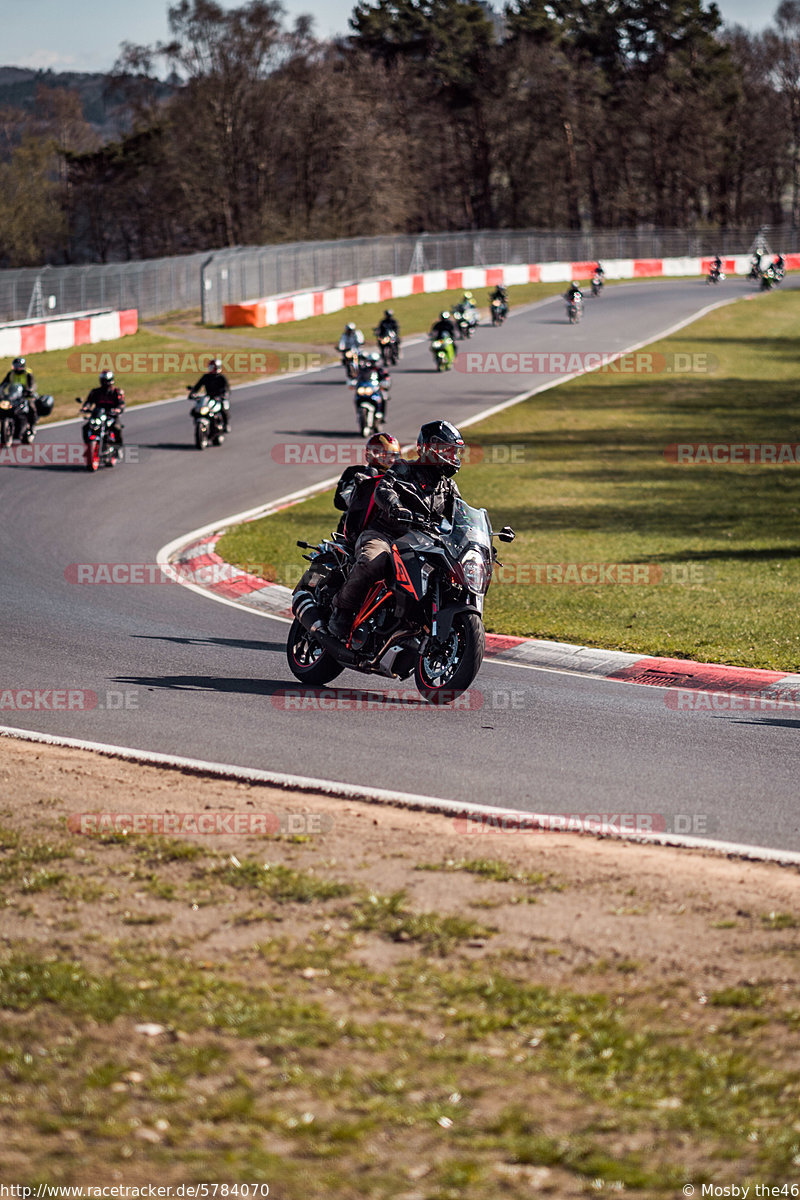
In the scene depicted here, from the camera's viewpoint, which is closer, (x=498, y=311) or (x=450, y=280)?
(x=498, y=311)

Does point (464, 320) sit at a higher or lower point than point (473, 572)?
higher

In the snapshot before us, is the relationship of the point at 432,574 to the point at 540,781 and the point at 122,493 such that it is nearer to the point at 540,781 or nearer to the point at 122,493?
the point at 540,781

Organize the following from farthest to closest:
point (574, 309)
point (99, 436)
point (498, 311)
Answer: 1. point (574, 309)
2. point (498, 311)
3. point (99, 436)

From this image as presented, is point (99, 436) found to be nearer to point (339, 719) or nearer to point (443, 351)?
point (339, 719)

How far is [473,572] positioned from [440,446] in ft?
Result: 3.31

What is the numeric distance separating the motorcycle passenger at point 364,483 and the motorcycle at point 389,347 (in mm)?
27207

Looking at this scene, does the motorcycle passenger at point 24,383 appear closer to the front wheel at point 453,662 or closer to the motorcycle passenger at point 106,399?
the motorcycle passenger at point 106,399

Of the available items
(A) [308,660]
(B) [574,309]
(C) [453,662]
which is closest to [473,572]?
(C) [453,662]

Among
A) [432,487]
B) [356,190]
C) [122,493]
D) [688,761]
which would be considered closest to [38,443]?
[122,493]

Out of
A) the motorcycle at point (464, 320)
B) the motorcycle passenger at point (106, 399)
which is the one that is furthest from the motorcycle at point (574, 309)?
the motorcycle passenger at point (106, 399)

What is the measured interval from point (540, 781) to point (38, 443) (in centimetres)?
2065

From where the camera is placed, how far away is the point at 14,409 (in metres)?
25.7

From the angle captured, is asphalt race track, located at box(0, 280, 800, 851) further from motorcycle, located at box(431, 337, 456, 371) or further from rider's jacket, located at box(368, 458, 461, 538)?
motorcycle, located at box(431, 337, 456, 371)

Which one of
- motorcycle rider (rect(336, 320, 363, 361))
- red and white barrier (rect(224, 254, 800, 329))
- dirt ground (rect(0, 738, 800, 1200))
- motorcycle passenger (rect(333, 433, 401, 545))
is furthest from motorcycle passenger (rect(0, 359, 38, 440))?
red and white barrier (rect(224, 254, 800, 329))
